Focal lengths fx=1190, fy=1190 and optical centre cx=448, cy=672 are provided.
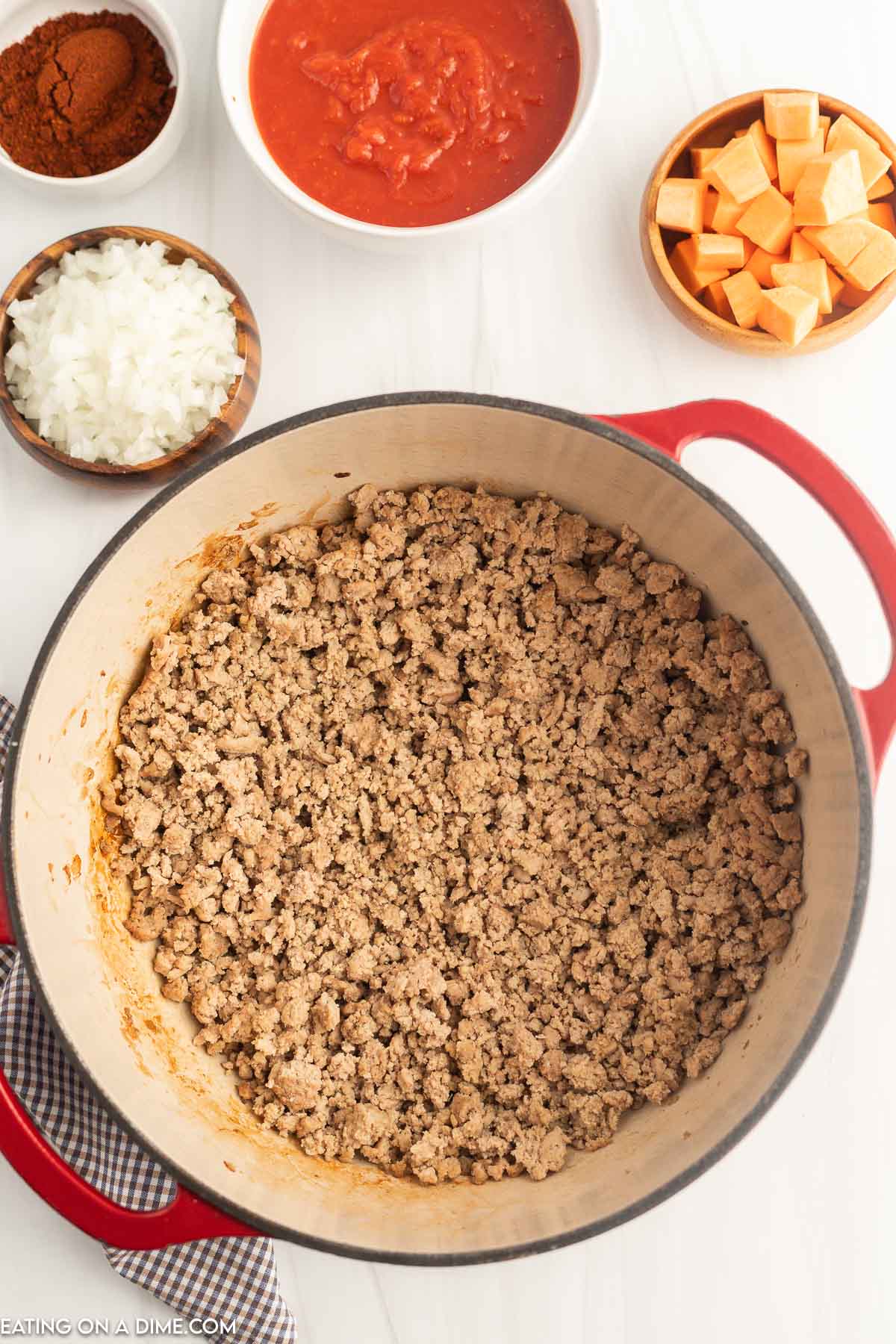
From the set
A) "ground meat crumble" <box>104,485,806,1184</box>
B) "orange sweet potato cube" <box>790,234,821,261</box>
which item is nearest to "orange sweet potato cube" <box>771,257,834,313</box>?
"orange sweet potato cube" <box>790,234,821,261</box>

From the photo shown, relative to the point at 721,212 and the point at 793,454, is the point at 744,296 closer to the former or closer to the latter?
the point at 721,212

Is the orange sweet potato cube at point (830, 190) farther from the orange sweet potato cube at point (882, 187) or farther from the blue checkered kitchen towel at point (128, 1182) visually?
the blue checkered kitchen towel at point (128, 1182)

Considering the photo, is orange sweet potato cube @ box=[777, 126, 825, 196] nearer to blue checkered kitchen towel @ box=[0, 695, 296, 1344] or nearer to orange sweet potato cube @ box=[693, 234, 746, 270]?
orange sweet potato cube @ box=[693, 234, 746, 270]

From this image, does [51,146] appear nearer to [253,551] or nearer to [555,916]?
[253,551]

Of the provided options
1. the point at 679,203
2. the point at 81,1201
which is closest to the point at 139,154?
the point at 679,203

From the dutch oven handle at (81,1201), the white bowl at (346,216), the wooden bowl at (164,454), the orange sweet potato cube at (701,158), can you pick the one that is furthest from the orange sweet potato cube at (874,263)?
the dutch oven handle at (81,1201)

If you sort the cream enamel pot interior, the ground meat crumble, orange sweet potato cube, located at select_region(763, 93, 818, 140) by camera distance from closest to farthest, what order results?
the cream enamel pot interior
the ground meat crumble
orange sweet potato cube, located at select_region(763, 93, 818, 140)

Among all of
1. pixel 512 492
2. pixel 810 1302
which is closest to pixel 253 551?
pixel 512 492

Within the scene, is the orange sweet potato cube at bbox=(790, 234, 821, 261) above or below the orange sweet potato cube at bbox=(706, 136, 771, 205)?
below
